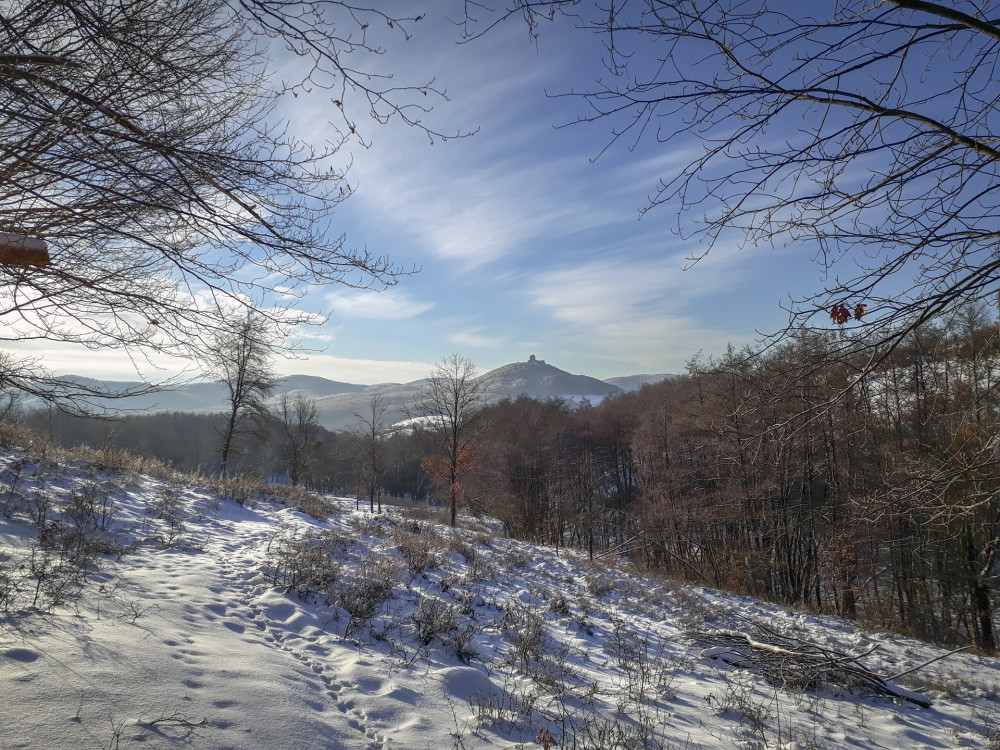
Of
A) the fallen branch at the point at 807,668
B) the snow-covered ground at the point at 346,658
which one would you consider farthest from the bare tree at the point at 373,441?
the fallen branch at the point at 807,668

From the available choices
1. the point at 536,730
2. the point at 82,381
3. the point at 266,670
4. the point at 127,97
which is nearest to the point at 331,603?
the point at 266,670

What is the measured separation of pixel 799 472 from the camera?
1576 cm

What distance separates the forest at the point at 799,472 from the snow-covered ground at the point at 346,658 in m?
1.51

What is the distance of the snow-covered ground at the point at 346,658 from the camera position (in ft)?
9.27

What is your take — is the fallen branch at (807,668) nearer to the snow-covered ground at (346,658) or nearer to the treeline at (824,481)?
the snow-covered ground at (346,658)

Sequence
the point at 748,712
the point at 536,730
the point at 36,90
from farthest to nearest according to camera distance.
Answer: the point at 748,712
the point at 536,730
the point at 36,90

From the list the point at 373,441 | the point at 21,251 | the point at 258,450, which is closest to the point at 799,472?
the point at 21,251

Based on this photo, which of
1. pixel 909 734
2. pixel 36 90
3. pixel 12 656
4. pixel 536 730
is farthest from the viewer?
A: pixel 909 734

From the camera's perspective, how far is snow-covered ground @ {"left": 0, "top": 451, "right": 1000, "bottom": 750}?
9.27 ft

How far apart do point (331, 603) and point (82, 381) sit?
3.47 metres

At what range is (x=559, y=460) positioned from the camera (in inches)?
1399

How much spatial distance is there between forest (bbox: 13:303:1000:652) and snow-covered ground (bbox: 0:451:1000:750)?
151cm

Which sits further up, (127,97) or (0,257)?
(127,97)

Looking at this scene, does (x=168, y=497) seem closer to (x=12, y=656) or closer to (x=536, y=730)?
(x=12, y=656)
